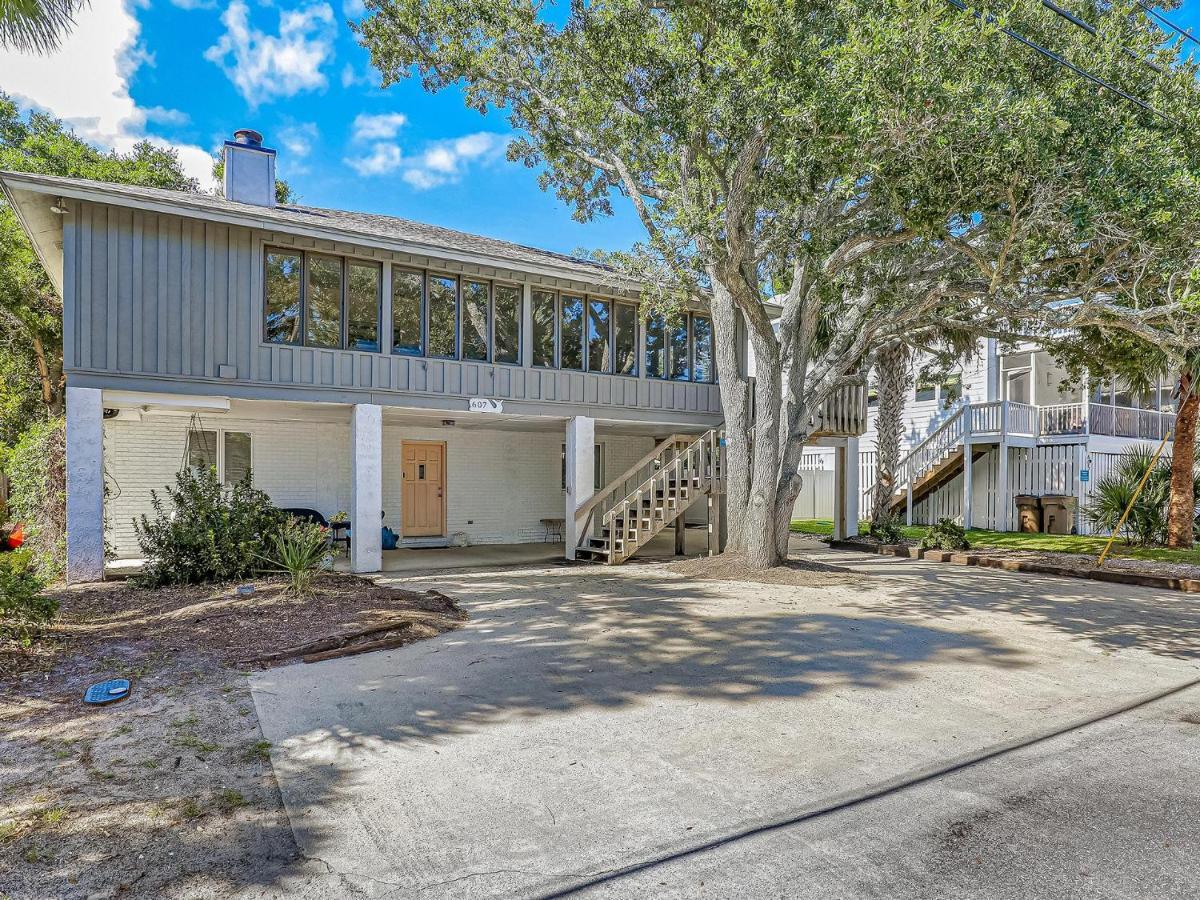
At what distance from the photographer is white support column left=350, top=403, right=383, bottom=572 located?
10711 mm

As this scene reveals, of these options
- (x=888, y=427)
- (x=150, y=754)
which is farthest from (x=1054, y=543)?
(x=150, y=754)

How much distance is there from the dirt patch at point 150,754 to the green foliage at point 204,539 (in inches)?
56.8

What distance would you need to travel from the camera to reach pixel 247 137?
466 inches

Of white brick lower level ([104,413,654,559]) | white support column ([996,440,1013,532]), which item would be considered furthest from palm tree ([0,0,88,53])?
white support column ([996,440,1013,532])

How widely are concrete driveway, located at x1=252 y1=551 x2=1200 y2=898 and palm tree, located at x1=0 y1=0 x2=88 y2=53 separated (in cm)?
Result: 590

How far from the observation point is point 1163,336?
328 inches

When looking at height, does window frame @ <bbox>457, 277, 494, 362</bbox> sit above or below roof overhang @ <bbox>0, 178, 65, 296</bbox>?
below

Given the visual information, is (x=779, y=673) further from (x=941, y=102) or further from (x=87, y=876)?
(x=941, y=102)

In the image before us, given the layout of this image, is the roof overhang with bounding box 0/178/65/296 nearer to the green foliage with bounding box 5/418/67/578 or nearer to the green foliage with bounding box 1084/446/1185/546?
the green foliage with bounding box 5/418/67/578

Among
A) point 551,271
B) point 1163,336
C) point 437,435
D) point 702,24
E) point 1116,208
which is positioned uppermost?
point 702,24

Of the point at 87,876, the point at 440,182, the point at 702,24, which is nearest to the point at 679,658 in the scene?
the point at 87,876

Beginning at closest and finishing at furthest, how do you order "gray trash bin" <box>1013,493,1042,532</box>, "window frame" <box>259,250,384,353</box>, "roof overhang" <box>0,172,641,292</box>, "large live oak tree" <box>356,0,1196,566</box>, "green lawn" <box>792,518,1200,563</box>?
"large live oak tree" <box>356,0,1196,566</box>
"roof overhang" <box>0,172,641,292</box>
"window frame" <box>259,250,384,353</box>
"green lawn" <box>792,518,1200,563</box>
"gray trash bin" <box>1013,493,1042,532</box>

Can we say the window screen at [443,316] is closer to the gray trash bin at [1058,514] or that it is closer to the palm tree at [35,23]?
the palm tree at [35,23]

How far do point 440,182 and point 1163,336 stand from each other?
54.0 ft
